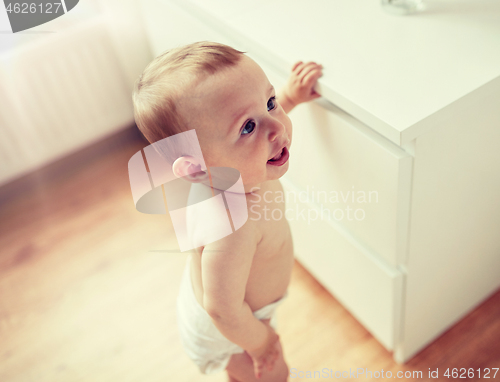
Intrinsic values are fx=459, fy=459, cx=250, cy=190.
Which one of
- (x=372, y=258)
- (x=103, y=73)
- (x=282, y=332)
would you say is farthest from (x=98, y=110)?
(x=372, y=258)

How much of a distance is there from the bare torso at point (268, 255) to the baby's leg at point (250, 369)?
0.33 ft

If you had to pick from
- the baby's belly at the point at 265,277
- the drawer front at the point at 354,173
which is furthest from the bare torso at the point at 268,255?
the drawer front at the point at 354,173

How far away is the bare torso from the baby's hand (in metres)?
0.05

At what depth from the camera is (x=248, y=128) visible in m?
0.47

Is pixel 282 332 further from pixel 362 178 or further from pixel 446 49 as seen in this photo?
pixel 446 49

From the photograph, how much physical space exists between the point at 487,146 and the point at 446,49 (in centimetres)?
15

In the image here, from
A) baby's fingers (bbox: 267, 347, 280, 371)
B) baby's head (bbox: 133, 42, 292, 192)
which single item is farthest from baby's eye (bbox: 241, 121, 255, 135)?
baby's fingers (bbox: 267, 347, 280, 371)

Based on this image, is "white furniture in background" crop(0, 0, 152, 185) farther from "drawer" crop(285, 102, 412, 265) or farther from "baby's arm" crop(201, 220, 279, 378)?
"baby's arm" crop(201, 220, 279, 378)

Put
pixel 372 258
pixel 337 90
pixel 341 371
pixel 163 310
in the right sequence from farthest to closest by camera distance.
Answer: pixel 163 310
pixel 341 371
pixel 372 258
pixel 337 90

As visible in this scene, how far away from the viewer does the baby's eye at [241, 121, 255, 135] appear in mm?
462

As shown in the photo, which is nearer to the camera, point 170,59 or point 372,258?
point 170,59

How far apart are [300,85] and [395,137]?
0.50 feet

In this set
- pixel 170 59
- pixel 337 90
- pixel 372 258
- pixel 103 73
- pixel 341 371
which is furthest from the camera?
pixel 103 73

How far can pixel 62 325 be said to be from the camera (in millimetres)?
1099
